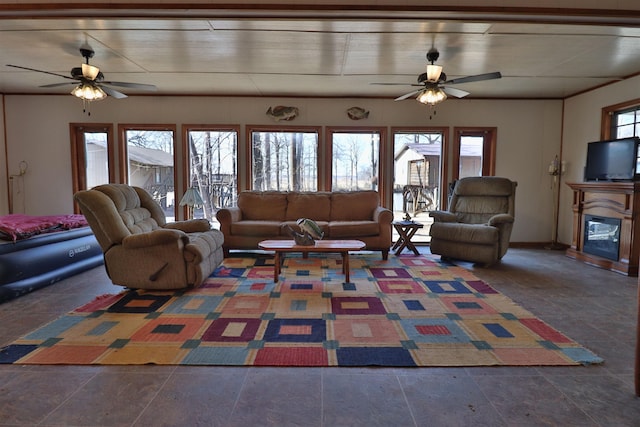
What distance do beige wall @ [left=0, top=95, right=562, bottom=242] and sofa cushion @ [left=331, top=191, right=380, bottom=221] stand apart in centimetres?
94

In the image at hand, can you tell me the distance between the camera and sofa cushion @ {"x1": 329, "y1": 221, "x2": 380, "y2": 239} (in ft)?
15.6

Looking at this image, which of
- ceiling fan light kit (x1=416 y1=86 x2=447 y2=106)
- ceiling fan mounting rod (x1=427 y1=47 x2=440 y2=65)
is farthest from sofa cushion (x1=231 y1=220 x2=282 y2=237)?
ceiling fan mounting rod (x1=427 y1=47 x2=440 y2=65)

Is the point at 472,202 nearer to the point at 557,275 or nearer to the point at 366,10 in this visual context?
the point at 557,275

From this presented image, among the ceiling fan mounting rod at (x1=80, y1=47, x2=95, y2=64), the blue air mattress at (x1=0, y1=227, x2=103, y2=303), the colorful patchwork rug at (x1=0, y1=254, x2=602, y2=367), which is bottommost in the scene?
the colorful patchwork rug at (x1=0, y1=254, x2=602, y2=367)

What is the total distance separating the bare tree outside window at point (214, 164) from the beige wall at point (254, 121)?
21 cm

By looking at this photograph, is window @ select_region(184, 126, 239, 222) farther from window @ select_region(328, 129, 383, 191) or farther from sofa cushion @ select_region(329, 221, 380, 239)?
sofa cushion @ select_region(329, 221, 380, 239)

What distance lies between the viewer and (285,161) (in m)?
6.05

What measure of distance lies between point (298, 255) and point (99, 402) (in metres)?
3.42

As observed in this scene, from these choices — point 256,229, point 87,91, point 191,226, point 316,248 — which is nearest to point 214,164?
point 256,229

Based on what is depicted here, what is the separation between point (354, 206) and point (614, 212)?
3294 millimetres

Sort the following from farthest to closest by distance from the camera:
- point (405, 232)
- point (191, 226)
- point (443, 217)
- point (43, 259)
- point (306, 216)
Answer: point (306, 216), point (405, 232), point (443, 217), point (191, 226), point (43, 259)

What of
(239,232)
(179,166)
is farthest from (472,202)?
(179,166)

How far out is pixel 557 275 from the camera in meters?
4.07

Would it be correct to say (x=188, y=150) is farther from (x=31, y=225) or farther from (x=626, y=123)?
(x=626, y=123)
